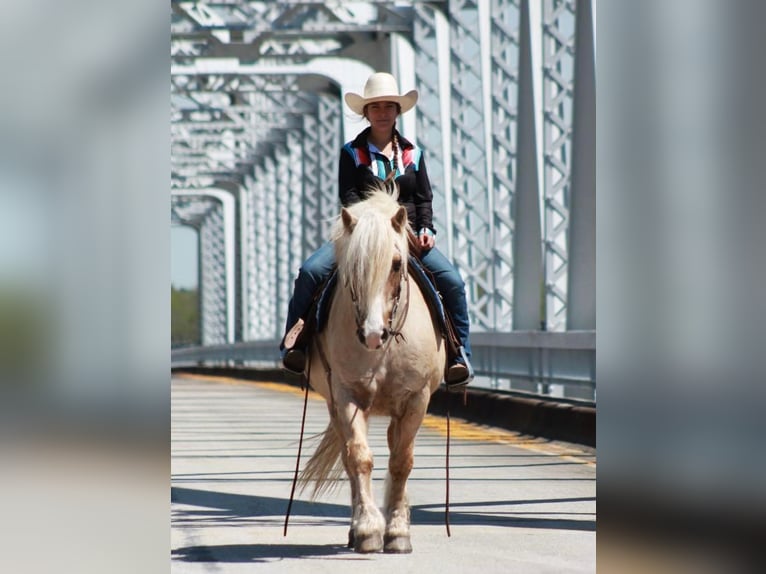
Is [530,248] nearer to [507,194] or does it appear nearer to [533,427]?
[507,194]

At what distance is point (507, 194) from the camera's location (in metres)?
21.1

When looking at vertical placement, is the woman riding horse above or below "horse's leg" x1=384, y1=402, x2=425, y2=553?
above

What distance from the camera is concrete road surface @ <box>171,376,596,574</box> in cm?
631

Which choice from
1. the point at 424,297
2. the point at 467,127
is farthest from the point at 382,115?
the point at 467,127

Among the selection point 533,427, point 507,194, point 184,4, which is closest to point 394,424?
point 533,427

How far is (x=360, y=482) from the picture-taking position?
21.5 feet

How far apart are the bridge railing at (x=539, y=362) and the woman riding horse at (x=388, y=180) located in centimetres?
523

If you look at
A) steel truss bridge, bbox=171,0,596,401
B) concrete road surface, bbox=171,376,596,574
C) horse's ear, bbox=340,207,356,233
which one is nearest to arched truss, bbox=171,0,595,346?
steel truss bridge, bbox=171,0,596,401

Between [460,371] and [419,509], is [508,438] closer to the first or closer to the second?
[419,509]

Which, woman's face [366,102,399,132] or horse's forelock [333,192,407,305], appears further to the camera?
woman's face [366,102,399,132]

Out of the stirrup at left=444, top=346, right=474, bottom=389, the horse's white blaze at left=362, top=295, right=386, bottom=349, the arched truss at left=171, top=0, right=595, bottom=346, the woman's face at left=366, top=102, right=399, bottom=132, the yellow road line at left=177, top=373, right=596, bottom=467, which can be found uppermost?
the arched truss at left=171, top=0, right=595, bottom=346

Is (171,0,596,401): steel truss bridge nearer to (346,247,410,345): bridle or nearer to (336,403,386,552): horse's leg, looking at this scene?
(346,247,410,345): bridle
